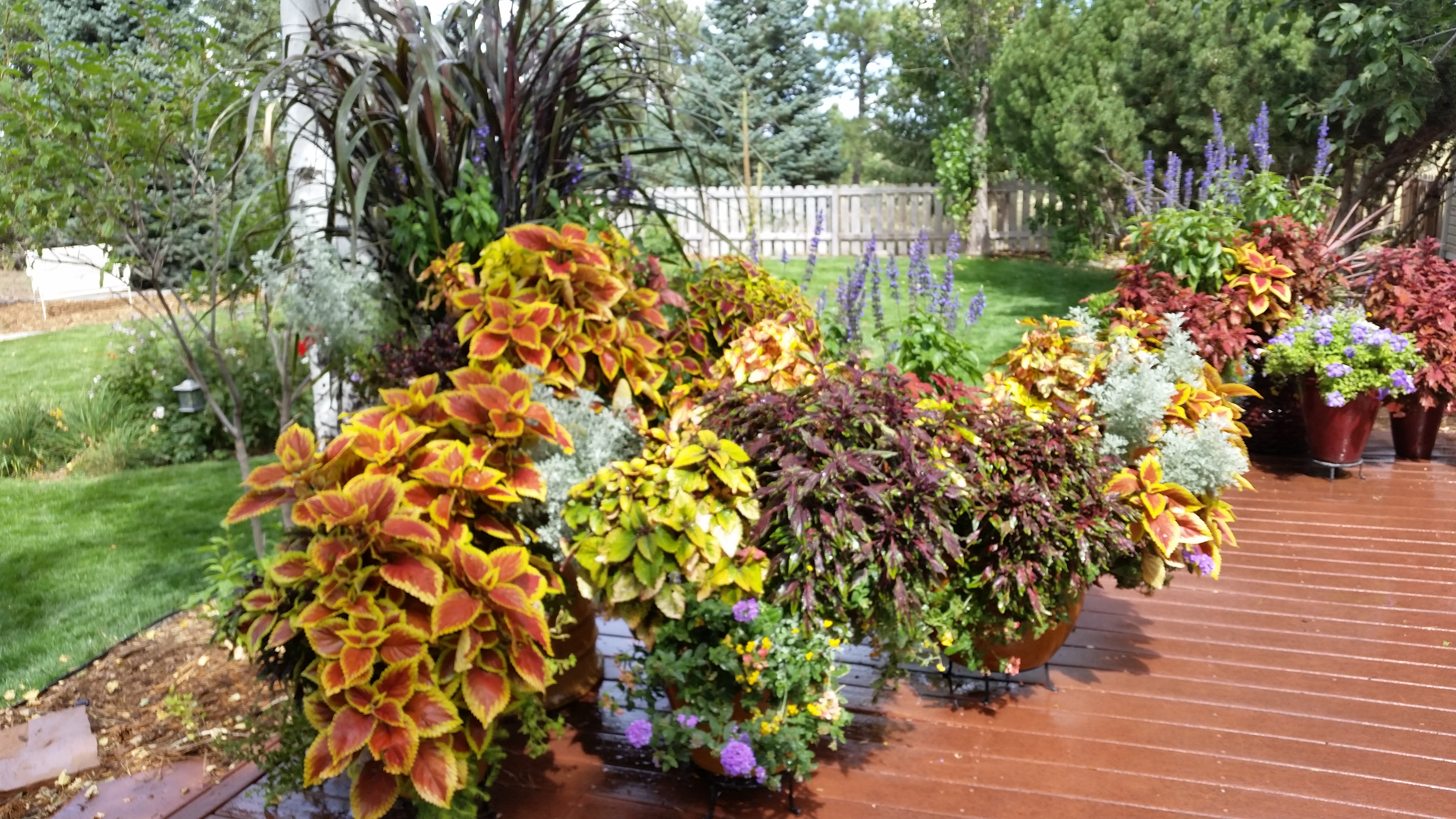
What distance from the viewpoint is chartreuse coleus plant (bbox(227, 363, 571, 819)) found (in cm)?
179

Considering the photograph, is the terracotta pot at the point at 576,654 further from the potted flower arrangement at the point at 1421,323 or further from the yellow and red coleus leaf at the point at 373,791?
the potted flower arrangement at the point at 1421,323

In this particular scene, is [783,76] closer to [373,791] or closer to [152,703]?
[152,703]

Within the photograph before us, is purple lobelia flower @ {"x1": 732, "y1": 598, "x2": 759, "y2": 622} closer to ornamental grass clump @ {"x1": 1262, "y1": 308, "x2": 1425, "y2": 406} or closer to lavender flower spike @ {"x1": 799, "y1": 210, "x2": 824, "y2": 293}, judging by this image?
lavender flower spike @ {"x1": 799, "y1": 210, "x2": 824, "y2": 293}

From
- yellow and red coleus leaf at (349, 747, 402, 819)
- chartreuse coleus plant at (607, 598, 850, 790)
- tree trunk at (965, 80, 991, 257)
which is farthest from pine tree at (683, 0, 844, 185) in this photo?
yellow and red coleus leaf at (349, 747, 402, 819)

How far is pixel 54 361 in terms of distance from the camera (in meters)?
8.85

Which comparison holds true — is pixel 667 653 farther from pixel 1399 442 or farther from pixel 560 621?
pixel 1399 442

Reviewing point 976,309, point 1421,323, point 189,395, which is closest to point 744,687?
point 976,309

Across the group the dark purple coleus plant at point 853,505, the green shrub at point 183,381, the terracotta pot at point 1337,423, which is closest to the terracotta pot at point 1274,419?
the terracotta pot at point 1337,423

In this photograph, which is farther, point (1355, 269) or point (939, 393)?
point (1355, 269)

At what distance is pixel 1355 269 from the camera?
5.49 meters

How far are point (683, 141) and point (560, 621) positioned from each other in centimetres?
170

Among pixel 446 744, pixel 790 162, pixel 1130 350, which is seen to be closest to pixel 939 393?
pixel 1130 350

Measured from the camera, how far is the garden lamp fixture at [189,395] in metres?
5.27

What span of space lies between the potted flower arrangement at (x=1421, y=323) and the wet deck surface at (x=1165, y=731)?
3.92 feet
